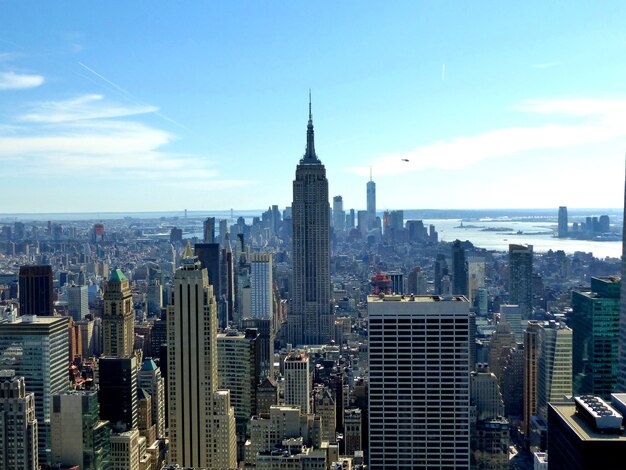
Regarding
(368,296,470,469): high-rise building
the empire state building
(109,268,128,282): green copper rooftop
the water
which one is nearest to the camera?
(368,296,470,469): high-rise building

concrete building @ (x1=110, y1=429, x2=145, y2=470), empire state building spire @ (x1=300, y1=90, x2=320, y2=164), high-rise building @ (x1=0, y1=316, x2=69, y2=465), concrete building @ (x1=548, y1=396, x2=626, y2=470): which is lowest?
concrete building @ (x1=110, y1=429, x2=145, y2=470)

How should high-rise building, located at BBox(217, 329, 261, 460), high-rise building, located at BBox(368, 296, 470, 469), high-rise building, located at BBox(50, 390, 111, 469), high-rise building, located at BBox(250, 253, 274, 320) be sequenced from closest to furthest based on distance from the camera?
high-rise building, located at BBox(368, 296, 470, 469), high-rise building, located at BBox(50, 390, 111, 469), high-rise building, located at BBox(217, 329, 261, 460), high-rise building, located at BBox(250, 253, 274, 320)

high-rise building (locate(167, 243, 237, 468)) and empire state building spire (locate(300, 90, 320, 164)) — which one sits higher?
empire state building spire (locate(300, 90, 320, 164))

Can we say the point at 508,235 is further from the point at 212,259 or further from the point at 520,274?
the point at 212,259

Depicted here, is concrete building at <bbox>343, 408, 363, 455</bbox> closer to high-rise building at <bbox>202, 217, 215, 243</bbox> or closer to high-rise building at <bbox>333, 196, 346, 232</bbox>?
high-rise building at <bbox>202, 217, 215, 243</bbox>

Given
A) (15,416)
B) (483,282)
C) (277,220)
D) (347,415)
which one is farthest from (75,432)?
(277,220)

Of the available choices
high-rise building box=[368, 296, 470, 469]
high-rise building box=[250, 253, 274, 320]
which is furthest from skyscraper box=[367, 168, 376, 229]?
high-rise building box=[368, 296, 470, 469]

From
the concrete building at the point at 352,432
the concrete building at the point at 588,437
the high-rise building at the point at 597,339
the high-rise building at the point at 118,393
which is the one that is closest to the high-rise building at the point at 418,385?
the concrete building at the point at 588,437
